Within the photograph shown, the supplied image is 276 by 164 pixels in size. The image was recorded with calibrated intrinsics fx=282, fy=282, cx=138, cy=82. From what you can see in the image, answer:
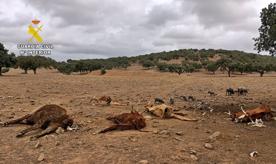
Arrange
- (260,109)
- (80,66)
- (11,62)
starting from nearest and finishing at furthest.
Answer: (260,109) < (11,62) < (80,66)

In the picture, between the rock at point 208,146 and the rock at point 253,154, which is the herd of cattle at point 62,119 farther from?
the rock at point 253,154

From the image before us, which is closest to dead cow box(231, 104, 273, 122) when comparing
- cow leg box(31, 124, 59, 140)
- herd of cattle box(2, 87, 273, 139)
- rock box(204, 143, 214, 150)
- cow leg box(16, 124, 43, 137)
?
herd of cattle box(2, 87, 273, 139)

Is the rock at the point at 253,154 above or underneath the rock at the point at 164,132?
underneath

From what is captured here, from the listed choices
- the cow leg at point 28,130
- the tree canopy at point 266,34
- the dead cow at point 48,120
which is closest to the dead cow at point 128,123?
the dead cow at point 48,120

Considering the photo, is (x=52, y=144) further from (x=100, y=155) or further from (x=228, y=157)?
(x=228, y=157)

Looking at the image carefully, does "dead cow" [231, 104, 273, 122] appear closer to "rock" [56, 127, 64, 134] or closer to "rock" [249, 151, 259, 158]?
"rock" [249, 151, 259, 158]

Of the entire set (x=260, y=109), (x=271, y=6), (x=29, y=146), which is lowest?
(x=29, y=146)

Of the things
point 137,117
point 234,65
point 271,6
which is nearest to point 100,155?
point 137,117

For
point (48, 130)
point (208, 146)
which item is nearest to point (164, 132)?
point (208, 146)

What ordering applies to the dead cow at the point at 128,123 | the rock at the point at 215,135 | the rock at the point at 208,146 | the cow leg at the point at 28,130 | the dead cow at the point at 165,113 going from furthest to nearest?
the dead cow at the point at 165,113
the dead cow at the point at 128,123
the cow leg at the point at 28,130
the rock at the point at 215,135
the rock at the point at 208,146

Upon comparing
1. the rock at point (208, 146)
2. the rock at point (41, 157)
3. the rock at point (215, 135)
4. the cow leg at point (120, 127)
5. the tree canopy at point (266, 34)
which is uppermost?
the tree canopy at point (266, 34)

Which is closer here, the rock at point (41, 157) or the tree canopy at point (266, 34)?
the rock at point (41, 157)

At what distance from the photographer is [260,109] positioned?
8.44 meters

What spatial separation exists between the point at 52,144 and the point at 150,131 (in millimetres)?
2342
